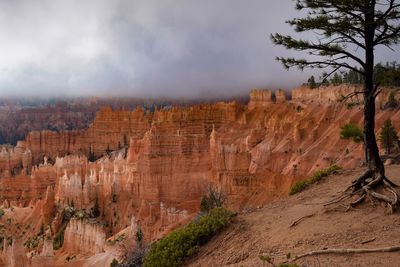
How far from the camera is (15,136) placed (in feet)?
449

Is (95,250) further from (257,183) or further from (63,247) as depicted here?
(257,183)

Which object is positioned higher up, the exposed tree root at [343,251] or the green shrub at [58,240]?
the exposed tree root at [343,251]

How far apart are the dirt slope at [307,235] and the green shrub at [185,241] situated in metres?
0.23

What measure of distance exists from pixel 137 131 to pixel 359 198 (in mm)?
78670

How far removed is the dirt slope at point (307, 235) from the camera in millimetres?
9031

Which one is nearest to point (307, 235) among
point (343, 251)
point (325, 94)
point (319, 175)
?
point (343, 251)

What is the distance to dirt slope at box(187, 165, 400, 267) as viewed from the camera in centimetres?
903

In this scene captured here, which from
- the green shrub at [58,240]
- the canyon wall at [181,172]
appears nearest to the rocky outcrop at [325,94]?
the canyon wall at [181,172]

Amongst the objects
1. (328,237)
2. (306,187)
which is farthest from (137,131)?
(328,237)

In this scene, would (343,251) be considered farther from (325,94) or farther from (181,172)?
(325,94)

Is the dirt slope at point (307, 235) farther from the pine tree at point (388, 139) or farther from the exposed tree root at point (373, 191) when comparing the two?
the pine tree at point (388, 139)

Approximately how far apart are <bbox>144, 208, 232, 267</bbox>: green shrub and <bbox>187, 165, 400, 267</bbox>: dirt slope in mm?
235

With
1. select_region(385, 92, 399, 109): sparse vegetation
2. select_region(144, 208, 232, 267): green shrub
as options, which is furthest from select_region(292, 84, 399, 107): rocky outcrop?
select_region(144, 208, 232, 267): green shrub

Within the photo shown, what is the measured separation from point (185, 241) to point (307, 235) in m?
3.10
